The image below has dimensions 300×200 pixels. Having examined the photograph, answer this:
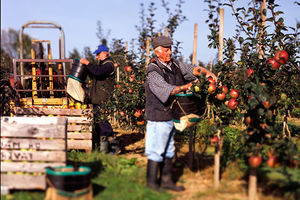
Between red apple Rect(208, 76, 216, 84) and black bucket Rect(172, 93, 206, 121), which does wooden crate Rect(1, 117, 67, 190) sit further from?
red apple Rect(208, 76, 216, 84)

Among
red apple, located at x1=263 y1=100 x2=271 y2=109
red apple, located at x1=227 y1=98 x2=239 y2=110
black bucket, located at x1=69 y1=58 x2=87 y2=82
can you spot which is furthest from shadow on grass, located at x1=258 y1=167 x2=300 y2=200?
black bucket, located at x1=69 y1=58 x2=87 y2=82

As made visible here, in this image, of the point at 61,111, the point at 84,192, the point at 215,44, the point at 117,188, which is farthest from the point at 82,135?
the point at 215,44

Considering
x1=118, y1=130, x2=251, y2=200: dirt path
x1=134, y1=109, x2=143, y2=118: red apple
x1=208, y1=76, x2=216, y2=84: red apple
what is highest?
x1=208, y1=76, x2=216, y2=84: red apple

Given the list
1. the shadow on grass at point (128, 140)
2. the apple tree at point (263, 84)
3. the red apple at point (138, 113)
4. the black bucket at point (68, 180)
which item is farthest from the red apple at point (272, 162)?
the shadow on grass at point (128, 140)

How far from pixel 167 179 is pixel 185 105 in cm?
101

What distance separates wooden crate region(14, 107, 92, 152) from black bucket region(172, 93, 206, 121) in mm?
2142

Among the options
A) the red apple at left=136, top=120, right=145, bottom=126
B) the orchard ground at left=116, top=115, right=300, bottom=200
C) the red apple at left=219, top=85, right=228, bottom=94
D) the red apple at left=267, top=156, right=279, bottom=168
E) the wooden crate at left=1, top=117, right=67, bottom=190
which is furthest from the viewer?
the red apple at left=136, top=120, right=145, bottom=126

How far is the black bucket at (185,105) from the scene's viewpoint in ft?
13.3

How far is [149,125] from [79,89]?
199 centimetres

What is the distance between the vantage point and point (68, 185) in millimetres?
3379

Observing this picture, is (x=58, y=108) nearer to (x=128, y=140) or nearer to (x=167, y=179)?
(x=128, y=140)

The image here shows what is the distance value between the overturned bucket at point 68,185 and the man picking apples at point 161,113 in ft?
3.01

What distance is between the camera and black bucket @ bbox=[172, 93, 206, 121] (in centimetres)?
405

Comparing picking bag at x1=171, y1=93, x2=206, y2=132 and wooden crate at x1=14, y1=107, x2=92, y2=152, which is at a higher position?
picking bag at x1=171, y1=93, x2=206, y2=132
